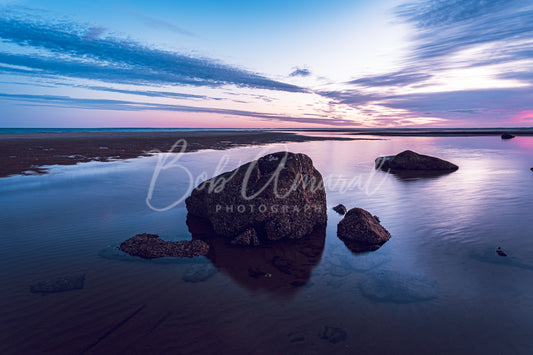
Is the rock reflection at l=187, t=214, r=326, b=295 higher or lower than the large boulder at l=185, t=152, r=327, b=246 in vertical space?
lower

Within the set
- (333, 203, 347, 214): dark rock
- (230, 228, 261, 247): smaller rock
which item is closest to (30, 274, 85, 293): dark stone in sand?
(230, 228, 261, 247): smaller rock

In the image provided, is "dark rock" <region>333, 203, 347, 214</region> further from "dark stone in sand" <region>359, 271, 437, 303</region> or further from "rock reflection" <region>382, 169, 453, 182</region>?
"rock reflection" <region>382, 169, 453, 182</region>

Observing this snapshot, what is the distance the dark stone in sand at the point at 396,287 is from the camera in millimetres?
5484

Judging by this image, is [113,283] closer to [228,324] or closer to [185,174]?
[228,324]

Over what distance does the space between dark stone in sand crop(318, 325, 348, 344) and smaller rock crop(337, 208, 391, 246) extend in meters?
4.10

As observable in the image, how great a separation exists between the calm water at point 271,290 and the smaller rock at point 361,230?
1.26 ft

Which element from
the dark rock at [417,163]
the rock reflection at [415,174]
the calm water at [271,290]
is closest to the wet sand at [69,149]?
the calm water at [271,290]

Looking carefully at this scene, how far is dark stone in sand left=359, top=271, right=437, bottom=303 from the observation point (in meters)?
5.48

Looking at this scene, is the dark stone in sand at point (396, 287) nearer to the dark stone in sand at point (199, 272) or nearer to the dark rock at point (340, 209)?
the dark stone in sand at point (199, 272)

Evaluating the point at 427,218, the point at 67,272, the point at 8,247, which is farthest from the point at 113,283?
the point at 427,218

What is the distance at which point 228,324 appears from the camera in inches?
185

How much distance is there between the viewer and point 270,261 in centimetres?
701

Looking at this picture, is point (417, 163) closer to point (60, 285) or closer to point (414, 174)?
point (414, 174)

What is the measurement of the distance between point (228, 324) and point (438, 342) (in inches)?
139
